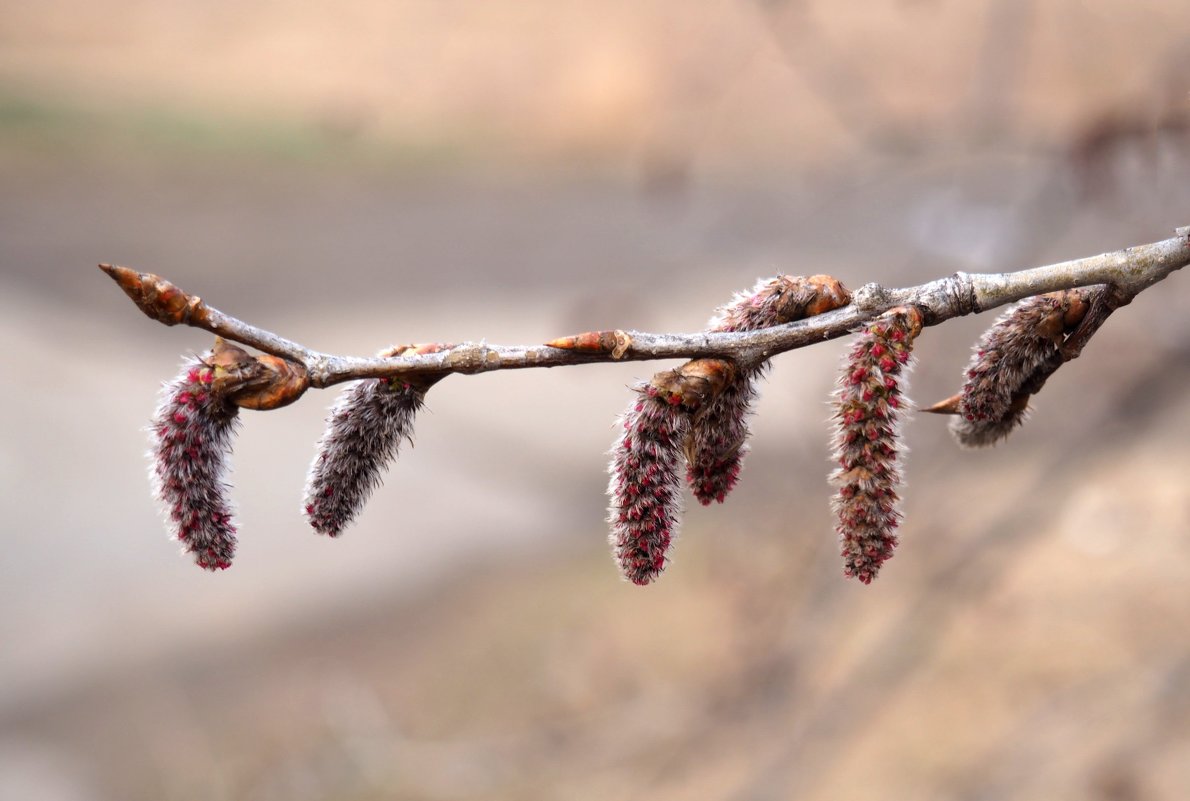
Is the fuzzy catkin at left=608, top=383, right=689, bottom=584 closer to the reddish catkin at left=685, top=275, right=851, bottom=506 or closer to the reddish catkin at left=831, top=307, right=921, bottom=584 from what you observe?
the reddish catkin at left=685, top=275, right=851, bottom=506

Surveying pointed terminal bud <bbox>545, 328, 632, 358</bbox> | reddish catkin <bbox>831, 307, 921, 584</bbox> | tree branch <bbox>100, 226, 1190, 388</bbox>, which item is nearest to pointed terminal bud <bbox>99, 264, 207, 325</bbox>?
tree branch <bbox>100, 226, 1190, 388</bbox>

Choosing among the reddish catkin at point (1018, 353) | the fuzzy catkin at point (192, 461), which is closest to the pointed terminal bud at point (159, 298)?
the fuzzy catkin at point (192, 461)

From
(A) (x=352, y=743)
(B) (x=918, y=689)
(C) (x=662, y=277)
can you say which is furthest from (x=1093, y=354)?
(A) (x=352, y=743)

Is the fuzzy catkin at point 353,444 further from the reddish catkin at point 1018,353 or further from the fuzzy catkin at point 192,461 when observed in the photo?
the reddish catkin at point 1018,353

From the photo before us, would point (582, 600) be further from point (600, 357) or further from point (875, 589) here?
point (600, 357)

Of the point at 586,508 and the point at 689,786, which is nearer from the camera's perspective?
the point at 689,786

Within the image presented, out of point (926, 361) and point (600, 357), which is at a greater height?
point (926, 361)
